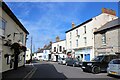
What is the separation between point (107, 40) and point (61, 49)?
30931 millimetres

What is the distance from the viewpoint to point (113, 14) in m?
39.1

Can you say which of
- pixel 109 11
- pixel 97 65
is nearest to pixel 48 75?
pixel 97 65

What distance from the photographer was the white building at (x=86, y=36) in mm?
36000

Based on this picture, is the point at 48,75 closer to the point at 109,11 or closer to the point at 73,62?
the point at 73,62

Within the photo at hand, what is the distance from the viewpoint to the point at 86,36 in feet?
126

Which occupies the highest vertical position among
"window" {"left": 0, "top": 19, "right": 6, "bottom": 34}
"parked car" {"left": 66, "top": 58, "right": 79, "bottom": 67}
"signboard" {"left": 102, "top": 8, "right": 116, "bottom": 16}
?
"signboard" {"left": 102, "top": 8, "right": 116, "bottom": 16}

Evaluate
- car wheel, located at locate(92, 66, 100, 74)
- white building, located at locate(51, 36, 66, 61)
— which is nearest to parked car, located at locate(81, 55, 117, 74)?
car wheel, located at locate(92, 66, 100, 74)

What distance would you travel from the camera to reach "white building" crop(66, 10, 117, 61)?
118 ft

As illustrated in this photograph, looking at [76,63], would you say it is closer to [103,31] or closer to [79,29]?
[103,31]

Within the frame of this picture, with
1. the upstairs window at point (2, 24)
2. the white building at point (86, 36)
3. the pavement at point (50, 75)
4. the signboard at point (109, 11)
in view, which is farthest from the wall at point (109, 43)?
the upstairs window at point (2, 24)

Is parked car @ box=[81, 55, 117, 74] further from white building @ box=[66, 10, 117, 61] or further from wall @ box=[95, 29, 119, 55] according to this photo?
white building @ box=[66, 10, 117, 61]

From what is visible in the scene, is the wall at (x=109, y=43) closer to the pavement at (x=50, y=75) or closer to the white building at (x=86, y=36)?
the white building at (x=86, y=36)

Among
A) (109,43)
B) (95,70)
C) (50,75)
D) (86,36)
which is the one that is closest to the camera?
(50,75)

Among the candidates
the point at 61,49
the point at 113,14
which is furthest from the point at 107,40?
the point at 61,49
